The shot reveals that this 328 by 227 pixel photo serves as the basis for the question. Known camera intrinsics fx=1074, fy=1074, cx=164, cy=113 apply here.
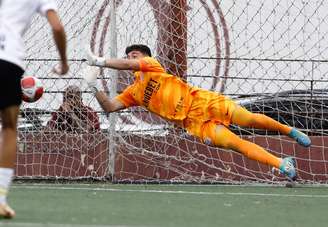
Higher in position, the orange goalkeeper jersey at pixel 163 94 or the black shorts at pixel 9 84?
the orange goalkeeper jersey at pixel 163 94

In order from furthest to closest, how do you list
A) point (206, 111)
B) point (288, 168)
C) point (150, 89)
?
point (150, 89)
point (206, 111)
point (288, 168)

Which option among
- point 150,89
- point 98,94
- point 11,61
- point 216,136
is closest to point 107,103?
point 98,94

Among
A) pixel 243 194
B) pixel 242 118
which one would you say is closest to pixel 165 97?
pixel 242 118

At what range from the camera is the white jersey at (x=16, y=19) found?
22.6 ft

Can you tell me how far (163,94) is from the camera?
11.1 m

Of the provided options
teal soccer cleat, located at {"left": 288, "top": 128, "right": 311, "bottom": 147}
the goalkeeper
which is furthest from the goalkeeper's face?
teal soccer cleat, located at {"left": 288, "top": 128, "right": 311, "bottom": 147}

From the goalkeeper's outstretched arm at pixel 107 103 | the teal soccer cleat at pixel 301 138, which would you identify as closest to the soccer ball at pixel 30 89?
the goalkeeper's outstretched arm at pixel 107 103

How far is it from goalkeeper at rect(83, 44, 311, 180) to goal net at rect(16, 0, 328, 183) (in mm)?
999

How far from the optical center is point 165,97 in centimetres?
1113

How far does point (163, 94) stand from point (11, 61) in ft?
14.4

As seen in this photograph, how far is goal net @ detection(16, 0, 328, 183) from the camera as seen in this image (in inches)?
478

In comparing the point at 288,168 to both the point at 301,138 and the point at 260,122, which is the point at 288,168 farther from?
the point at 260,122

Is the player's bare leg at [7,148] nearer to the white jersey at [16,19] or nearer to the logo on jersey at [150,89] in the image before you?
the white jersey at [16,19]

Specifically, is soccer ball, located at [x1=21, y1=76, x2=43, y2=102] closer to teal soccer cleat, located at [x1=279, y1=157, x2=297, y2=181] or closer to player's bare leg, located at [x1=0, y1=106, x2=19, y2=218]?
teal soccer cleat, located at [x1=279, y1=157, x2=297, y2=181]
